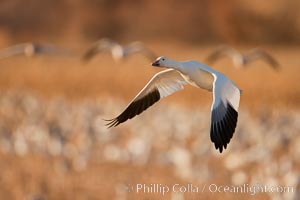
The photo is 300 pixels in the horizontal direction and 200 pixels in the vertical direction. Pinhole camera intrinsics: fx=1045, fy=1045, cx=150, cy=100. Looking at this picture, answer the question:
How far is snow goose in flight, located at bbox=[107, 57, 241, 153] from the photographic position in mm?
7133

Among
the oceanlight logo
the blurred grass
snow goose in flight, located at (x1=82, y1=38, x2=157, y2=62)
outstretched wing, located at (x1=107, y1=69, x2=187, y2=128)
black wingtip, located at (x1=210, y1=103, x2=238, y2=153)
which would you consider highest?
the blurred grass

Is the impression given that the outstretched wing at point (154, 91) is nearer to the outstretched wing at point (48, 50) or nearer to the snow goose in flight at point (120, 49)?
the snow goose in flight at point (120, 49)

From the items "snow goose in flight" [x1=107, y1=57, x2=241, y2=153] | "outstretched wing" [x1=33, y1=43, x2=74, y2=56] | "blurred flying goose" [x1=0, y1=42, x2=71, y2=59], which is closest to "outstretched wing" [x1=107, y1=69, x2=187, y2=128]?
"snow goose in flight" [x1=107, y1=57, x2=241, y2=153]

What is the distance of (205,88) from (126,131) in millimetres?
6804

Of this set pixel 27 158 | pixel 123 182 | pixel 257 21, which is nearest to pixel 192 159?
pixel 123 182

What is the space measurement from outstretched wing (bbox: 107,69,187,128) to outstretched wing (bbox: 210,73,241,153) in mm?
901

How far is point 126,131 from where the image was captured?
1460 centimetres

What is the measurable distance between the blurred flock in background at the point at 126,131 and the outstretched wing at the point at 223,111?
4.40 ft

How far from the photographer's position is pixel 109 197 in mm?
10219

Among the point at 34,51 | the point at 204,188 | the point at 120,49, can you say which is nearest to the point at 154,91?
the point at 204,188

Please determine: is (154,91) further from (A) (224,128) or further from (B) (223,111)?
(A) (224,128)

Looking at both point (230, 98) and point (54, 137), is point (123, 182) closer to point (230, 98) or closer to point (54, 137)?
point (54, 137)

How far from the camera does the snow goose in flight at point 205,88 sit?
7.13 metres

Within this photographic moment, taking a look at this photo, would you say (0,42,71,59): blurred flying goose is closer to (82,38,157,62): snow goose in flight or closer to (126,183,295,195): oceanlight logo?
(82,38,157,62): snow goose in flight
